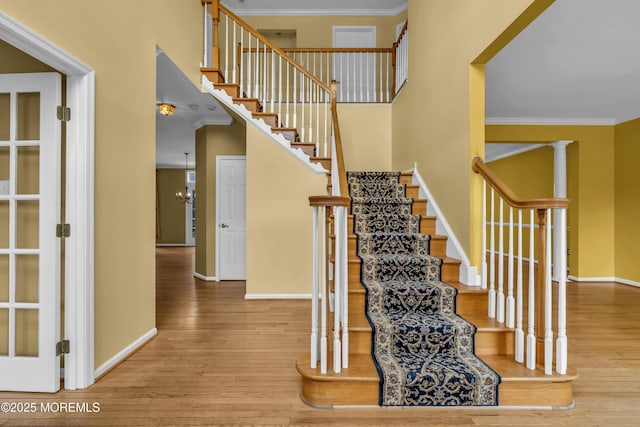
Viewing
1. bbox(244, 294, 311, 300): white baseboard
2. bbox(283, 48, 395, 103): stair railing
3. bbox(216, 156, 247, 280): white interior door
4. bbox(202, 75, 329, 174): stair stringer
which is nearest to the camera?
bbox(202, 75, 329, 174): stair stringer

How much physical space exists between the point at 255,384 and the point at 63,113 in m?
2.22

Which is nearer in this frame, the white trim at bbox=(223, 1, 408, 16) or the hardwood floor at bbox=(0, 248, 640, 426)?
the hardwood floor at bbox=(0, 248, 640, 426)

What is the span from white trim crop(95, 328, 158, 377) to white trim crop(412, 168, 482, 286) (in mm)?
2824

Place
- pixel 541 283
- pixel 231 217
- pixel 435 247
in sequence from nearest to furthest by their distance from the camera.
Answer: pixel 541 283, pixel 435 247, pixel 231 217

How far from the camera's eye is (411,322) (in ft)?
7.61

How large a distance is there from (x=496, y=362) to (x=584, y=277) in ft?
15.4

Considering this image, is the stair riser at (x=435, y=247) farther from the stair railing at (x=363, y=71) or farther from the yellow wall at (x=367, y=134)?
the stair railing at (x=363, y=71)

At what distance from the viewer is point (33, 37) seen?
5.91 ft

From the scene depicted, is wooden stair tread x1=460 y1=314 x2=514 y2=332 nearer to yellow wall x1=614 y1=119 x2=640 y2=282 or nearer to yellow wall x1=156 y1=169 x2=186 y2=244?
yellow wall x1=614 y1=119 x2=640 y2=282

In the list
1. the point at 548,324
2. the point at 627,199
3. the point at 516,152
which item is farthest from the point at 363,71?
the point at 548,324

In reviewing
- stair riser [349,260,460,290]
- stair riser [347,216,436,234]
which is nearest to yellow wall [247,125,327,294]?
stair riser [347,216,436,234]

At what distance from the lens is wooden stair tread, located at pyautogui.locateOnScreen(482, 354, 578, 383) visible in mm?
1963

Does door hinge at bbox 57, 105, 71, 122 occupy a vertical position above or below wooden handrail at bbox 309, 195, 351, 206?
above

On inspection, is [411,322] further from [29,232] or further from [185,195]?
[185,195]
